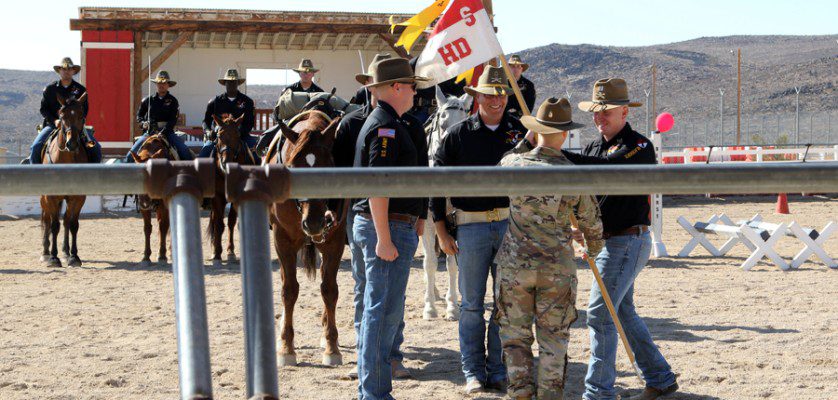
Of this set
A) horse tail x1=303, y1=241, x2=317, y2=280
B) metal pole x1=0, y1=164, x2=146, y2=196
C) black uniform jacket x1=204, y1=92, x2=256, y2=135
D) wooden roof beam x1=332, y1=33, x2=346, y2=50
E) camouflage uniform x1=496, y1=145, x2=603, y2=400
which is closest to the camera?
metal pole x1=0, y1=164, x2=146, y2=196

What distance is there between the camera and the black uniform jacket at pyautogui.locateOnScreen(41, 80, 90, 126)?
13586 mm

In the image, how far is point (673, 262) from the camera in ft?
42.6

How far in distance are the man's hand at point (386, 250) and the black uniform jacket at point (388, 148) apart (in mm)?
256

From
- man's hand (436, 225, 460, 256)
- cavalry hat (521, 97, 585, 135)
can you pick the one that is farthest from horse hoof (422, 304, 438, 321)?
cavalry hat (521, 97, 585, 135)

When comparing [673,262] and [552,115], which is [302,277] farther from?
[552,115]

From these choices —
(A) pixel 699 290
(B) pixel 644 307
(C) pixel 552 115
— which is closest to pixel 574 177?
(C) pixel 552 115

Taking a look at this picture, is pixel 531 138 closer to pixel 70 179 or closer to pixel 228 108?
pixel 70 179

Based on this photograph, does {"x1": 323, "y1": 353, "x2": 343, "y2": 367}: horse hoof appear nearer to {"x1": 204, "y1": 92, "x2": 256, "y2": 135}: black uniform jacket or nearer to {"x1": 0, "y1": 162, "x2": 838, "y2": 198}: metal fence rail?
{"x1": 0, "y1": 162, "x2": 838, "y2": 198}: metal fence rail

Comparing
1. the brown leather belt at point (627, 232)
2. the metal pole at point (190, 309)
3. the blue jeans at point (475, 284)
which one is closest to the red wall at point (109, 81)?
the blue jeans at point (475, 284)

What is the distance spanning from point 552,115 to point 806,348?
347 cm

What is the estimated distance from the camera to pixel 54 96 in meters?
13.6

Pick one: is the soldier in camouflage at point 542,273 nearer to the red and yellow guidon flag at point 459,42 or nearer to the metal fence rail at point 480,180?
the red and yellow guidon flag at point 459,42

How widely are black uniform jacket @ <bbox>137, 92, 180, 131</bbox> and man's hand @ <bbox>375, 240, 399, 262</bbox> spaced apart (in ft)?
30.9

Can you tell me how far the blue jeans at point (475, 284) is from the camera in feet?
20.4
